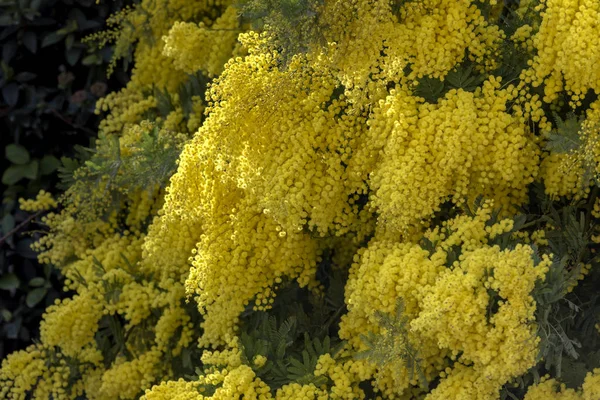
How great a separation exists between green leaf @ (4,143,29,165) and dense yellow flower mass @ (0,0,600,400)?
171 centimetres

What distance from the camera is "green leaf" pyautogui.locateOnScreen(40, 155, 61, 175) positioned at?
17.4 ft

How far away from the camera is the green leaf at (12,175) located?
17.4 feet

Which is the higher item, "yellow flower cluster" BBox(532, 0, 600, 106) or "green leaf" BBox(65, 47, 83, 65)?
"yellow flower cluster" BBox(532, 0, 600, 106)

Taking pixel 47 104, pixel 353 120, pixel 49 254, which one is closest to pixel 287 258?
pixel 353 120

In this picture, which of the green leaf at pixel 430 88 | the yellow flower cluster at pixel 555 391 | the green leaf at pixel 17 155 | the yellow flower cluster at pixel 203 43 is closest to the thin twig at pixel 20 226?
the green leaf at pixel 17 155

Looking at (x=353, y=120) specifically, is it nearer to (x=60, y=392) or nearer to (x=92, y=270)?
(x=92, y=270)

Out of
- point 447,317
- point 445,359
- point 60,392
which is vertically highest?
point 447,317

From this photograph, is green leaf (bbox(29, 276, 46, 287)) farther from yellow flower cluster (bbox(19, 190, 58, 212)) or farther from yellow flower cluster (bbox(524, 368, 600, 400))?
yellow flower cluster (bbox(524, 368, 600, 400))

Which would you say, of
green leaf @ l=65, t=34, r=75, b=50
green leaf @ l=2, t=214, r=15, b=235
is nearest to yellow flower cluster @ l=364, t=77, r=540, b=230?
green leaf @ l=65, t=34, r=75, b=50

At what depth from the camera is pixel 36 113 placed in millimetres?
5344

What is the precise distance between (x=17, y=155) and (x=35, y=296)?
777 millimetres

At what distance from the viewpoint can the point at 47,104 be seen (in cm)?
534

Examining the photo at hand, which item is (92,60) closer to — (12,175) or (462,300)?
(12,175)

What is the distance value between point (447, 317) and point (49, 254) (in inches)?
94.4
